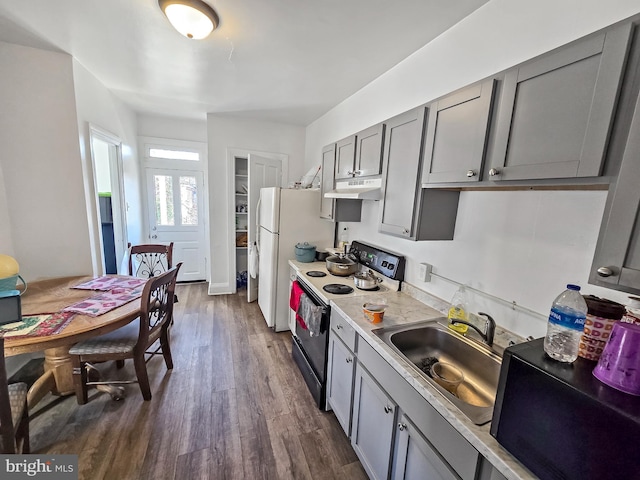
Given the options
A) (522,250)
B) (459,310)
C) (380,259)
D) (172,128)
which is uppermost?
(172,128)

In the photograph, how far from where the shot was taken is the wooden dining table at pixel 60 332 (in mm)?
1463

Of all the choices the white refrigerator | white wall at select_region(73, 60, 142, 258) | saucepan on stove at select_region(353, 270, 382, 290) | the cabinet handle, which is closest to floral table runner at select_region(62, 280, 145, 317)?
white wall at select_region(73, 60, 142, 258)

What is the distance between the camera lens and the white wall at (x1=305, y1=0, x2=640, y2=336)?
3.42 feet

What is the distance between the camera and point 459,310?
148cm

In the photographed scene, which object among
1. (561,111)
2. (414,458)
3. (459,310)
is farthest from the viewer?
(459,310)

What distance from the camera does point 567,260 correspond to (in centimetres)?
109

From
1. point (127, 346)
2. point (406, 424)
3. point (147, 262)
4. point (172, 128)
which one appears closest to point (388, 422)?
point (406, 424)

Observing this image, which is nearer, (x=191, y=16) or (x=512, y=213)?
(x=512, y=213)

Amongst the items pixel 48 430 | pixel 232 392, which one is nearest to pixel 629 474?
pixel 232 392

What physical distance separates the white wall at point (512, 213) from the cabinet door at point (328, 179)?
810 mm

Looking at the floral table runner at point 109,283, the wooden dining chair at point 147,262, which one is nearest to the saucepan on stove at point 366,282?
the floral table runner at point 109,283

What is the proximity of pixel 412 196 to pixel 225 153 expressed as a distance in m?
3.04

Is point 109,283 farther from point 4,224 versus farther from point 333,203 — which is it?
point 333,203

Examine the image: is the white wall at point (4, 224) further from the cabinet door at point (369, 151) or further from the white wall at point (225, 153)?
the cabinet door at point (369, 151)
